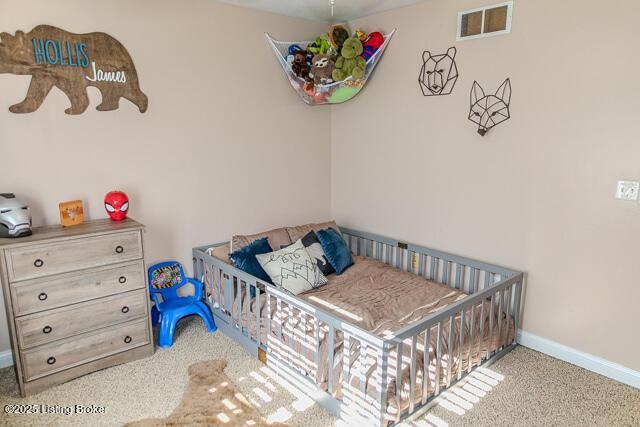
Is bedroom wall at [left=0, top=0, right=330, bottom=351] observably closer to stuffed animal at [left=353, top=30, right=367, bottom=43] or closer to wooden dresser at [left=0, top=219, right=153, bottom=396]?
wooden dresser at [left=0, top=219, right=153, bottom=396]

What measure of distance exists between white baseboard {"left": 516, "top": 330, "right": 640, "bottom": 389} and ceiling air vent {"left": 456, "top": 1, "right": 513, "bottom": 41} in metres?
1.96

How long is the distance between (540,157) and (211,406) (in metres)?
2.37

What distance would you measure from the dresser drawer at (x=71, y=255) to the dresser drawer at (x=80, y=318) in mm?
221

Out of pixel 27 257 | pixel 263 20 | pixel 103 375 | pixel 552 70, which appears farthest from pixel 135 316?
pixel 552 70

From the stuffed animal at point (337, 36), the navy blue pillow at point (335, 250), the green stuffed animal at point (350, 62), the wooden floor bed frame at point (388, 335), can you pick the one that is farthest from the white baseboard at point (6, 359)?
the stuffed animal at point (337, 36)

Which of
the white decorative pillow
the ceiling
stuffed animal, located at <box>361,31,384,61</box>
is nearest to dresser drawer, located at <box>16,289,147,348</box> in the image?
the white decorative pillow

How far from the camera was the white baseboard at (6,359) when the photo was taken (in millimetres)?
2549

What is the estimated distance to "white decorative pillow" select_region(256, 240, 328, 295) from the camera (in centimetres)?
286

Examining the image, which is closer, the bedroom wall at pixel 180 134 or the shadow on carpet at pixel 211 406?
the shadow on carpet at pixel 211 406

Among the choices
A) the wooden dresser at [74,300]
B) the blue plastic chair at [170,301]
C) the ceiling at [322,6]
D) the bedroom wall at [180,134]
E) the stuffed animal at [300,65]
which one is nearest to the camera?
the wooden dresser at [74,300]

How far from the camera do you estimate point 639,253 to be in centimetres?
232

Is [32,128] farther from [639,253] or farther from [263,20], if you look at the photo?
[639,253]

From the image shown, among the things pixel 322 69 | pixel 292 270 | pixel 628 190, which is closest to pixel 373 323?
pixel 292 270

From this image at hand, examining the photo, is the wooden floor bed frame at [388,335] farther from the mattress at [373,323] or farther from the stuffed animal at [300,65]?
the stuffed animal at [300,65]
